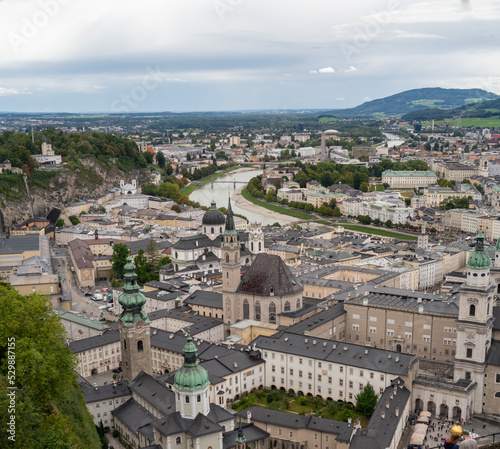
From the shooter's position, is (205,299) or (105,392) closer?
(105,392)

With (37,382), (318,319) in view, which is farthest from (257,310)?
(37,382)

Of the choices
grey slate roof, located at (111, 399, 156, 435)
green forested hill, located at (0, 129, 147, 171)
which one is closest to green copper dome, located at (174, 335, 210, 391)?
grey slate roof, located at (111, 399, 156, 435)

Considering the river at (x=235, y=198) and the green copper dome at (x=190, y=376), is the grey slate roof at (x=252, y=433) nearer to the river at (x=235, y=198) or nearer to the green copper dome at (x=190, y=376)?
the green copper dome at (x=190, y=376)

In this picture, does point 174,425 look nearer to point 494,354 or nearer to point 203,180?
point 494,354

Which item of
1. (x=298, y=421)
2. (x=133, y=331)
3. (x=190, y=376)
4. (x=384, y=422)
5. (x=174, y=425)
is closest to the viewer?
(x=190, y=376)

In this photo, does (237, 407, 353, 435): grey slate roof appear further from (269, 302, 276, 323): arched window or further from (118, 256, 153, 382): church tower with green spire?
(269, 302, 276, 323): arched window

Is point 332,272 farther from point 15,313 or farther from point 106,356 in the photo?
point 15,313

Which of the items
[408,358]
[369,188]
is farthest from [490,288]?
[369,188]
